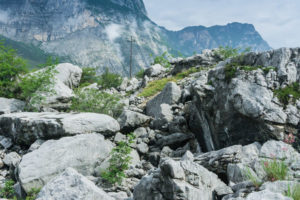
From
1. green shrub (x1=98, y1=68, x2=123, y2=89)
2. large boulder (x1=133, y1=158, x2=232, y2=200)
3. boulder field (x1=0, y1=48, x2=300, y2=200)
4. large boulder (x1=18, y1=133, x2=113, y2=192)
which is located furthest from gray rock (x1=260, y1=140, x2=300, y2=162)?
green shrub (x1=98, y1=68, x2=123, y2=89)

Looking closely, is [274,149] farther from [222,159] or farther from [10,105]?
[10,105]

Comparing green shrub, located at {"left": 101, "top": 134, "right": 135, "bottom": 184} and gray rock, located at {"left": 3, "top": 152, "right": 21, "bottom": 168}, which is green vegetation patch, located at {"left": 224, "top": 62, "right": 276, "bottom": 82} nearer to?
green shrub, located at {"left": 101, "top": 134, "right": 135, "bottom": 184}

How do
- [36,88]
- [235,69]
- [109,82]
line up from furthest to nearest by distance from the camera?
1. [109,82]
2. [36,88]
3. [235,69]

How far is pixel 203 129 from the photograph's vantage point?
40.5 ft

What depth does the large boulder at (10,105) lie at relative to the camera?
17305 millimetres

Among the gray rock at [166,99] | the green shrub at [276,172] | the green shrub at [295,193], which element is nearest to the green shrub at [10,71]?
the gray rock at [166,99]

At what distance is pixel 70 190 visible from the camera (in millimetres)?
5500

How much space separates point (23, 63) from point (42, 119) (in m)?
9.31

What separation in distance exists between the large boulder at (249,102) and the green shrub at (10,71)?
639 inches

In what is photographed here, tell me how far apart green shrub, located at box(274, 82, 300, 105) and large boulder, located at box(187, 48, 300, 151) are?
13 centimetres

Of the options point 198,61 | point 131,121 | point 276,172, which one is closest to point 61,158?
point 131,121

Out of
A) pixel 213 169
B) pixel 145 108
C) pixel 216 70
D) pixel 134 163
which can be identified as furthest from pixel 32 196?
pixel 145 108

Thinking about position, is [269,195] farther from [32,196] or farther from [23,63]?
Answer: [23,63]

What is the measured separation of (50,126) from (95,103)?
5.08 metres
